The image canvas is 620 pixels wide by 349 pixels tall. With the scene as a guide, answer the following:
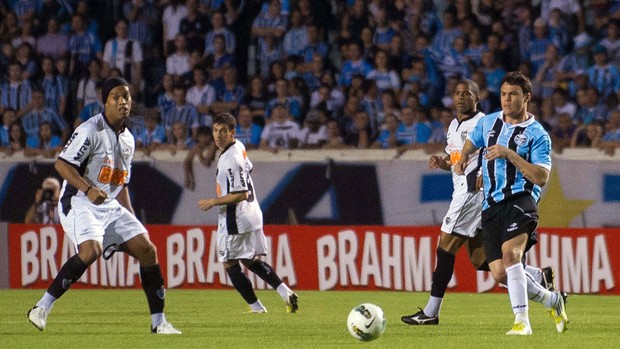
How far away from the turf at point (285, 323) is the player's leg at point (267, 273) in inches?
6.4

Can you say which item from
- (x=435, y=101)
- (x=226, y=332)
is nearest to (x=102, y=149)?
(x=226, y=332)

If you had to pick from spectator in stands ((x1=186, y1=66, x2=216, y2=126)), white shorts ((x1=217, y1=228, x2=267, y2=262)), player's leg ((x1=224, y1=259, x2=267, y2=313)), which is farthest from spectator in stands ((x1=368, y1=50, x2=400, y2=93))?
player's leg ((x1=224, y1=259, x2=267, y2=313))

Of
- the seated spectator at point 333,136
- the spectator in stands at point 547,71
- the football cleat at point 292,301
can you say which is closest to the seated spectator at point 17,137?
the seated spectator at point 333,136

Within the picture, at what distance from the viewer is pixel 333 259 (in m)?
17.4

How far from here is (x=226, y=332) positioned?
35.3 feet

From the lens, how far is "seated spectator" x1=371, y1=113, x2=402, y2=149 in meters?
17.8

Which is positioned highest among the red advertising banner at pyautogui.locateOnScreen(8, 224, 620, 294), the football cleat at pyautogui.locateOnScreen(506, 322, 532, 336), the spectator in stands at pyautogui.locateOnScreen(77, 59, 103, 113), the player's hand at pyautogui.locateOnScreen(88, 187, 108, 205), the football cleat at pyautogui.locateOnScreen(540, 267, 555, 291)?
the spectator in stands at pyautogui.locateOnScreen(77, 59, 103, 113)

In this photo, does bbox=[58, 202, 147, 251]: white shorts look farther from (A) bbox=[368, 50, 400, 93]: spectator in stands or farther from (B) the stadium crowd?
(A) bbox=[368, 50, 400, 93]: spectator in stands

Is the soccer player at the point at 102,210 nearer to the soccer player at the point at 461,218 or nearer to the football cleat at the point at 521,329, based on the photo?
the soccer player at the point at 461,218

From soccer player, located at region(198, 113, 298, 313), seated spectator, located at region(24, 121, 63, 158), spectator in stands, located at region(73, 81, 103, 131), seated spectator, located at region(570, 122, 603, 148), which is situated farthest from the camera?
spectator in stands, located at region(73, 81, 103, 131)

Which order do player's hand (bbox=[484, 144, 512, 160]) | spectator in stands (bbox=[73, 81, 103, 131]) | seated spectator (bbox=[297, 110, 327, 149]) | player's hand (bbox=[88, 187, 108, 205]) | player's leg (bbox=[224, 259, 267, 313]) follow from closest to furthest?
player's hand (bbox=[484, 144, 512, 160]) → player's hand (bbox=[88, 187, 108, 205]) → player's leg (bbox=[224, 259, 267, 313]) → seated spectator (bbox=[297, 110, 327, 149]) → spectator in stands (bbox=[73, 81, 103, 131])

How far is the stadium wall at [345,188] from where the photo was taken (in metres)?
16.9

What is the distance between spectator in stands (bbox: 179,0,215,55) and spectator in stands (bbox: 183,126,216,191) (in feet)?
8.15

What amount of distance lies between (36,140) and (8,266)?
2418 mm
